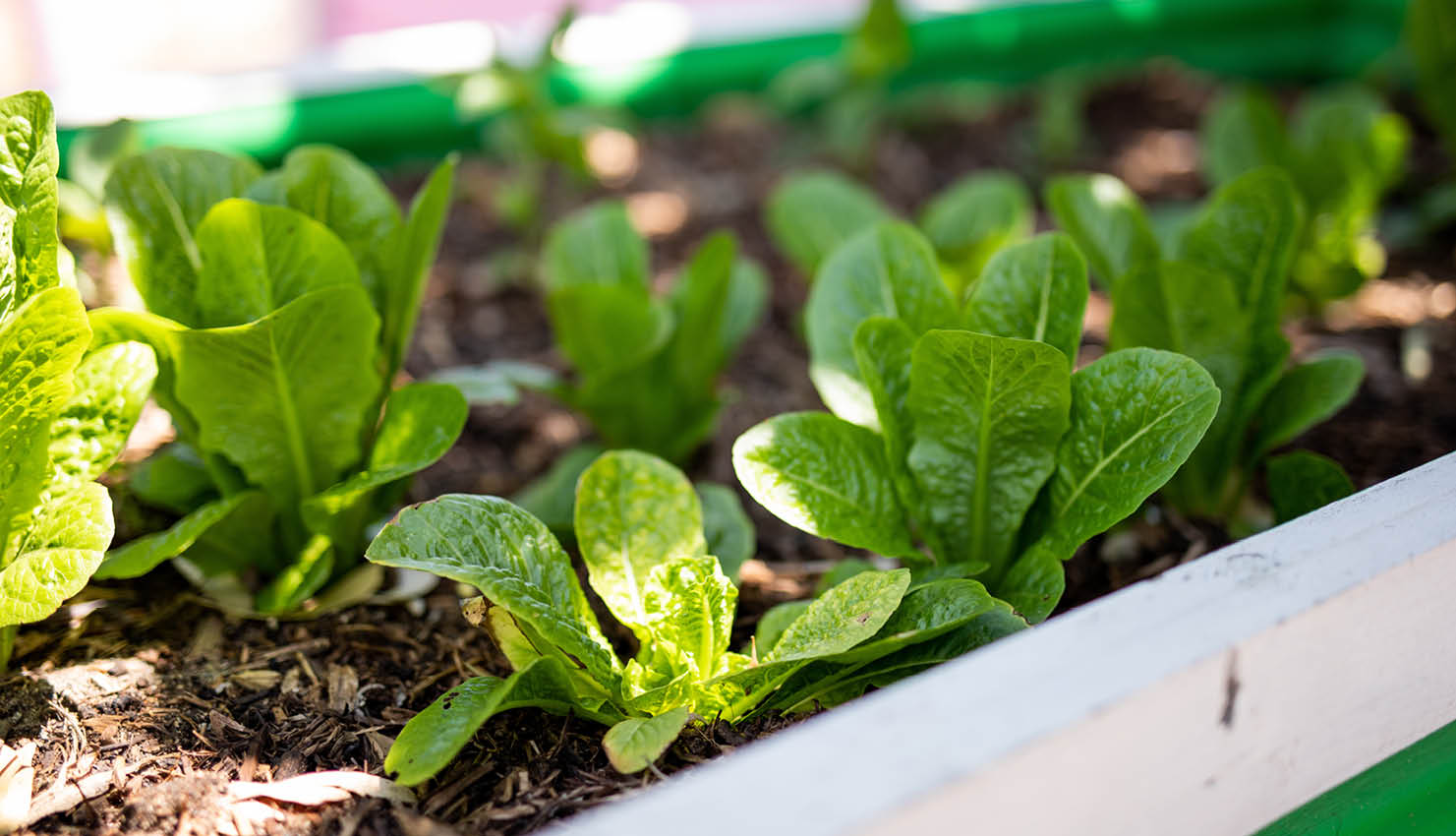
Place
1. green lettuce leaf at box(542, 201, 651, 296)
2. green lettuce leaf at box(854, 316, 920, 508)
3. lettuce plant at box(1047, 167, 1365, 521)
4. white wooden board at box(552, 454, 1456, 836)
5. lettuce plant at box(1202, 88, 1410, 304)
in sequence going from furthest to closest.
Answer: lettuce plant at box(1202, 88, 1410, 304), green lettuce leaf at box(542, 201, 651, 296), lettuce plant at box(1047, 167, 1365, 521), green lettuce leaf at box(854, 316, 920, 508), white wooden board at box(552, 454, 1456, 836)

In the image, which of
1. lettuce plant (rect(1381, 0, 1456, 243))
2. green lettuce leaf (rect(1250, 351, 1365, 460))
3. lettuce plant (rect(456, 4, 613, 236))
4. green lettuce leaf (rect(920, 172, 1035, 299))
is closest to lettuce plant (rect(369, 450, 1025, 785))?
green lettuce leaf (rect(1250, 351, 1365, 460))

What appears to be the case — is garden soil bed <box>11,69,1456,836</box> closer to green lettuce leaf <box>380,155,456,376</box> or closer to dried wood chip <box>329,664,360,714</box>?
dried wood chip <box>329,664,360,714</box>

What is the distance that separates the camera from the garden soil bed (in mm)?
899

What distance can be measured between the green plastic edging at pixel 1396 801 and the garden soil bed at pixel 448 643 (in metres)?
0.30

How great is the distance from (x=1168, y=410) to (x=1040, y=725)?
358 mm

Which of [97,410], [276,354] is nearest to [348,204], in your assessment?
[276,354]

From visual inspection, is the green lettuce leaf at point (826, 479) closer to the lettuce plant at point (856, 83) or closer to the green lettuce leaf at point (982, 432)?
the green lettuce leaf at point (982, 432)

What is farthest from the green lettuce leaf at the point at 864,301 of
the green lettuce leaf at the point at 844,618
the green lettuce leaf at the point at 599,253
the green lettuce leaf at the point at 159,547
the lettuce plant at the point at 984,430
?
the green lettuce leaf at the point at 159,547

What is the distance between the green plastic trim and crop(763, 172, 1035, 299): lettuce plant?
0.84 meters

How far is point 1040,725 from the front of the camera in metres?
0.71

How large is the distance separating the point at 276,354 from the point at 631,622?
0.39 m

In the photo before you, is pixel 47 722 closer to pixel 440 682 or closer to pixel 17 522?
pixel 17 522

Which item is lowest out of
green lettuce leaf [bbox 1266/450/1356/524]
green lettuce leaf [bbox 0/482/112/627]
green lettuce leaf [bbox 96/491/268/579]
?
green lettuce leaf [bbox 1266/450/1356/524]

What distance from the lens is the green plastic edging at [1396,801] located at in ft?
2.99
